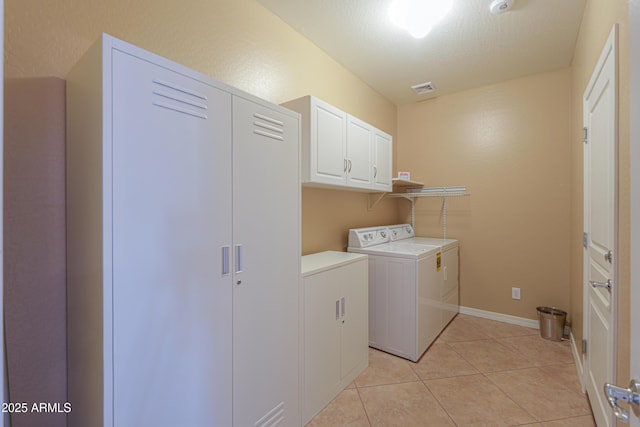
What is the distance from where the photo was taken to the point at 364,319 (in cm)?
236

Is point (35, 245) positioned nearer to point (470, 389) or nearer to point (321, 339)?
point (321, 339)

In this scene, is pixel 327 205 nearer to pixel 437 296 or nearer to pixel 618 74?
pixel 437 296

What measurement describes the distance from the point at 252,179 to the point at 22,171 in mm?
883

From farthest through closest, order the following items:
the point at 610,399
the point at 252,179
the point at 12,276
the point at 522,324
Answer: the point at 522,324
the point at 252,179
the point at 12,276
the point at 610,399

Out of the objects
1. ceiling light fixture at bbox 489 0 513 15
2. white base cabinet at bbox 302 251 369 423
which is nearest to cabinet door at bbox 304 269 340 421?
white base cabinet at bbox 302 251 369 423

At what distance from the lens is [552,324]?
2809 millimetres

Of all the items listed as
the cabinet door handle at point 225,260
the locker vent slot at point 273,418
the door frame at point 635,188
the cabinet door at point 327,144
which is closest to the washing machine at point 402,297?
the cabinet door at point 327,144

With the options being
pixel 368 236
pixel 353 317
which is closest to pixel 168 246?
pixel 353 317

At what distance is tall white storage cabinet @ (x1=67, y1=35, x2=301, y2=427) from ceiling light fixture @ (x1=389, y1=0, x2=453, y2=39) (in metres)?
1.26

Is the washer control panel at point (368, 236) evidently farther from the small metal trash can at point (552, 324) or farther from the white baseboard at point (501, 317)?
the small metal trash can at point (552, 324)

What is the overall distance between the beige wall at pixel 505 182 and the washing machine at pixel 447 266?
0.52ft

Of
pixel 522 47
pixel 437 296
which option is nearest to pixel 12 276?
pixel 437 296

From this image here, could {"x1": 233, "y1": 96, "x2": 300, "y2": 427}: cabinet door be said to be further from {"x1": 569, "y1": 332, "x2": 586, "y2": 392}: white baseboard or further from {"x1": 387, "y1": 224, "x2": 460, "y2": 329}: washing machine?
{"x1": 569, "y1": 332, "x2": 586, "y2": 392}: white baseboard

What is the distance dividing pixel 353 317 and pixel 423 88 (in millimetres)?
2630
